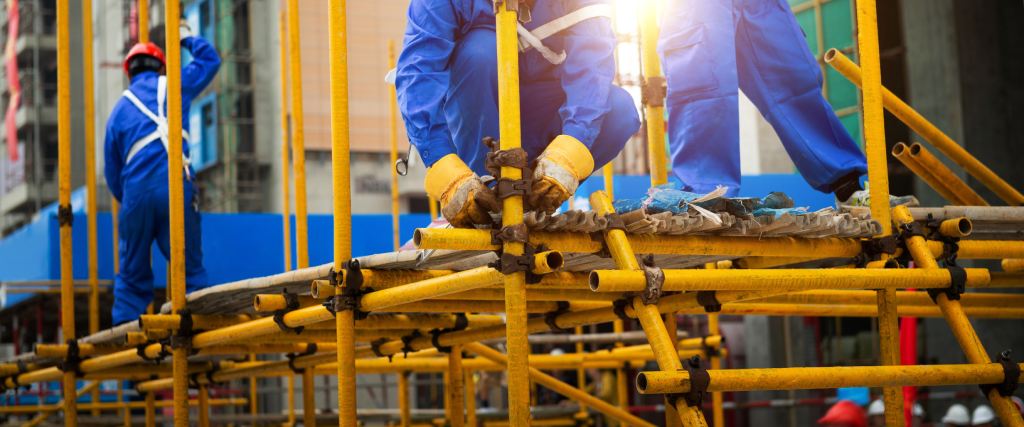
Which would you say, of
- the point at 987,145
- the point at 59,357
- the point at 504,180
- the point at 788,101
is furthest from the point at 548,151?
the point at 987,145

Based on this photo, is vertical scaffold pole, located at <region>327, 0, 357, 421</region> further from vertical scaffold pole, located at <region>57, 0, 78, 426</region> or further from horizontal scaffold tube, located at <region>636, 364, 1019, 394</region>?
vertical scaffold pole, located at <region>57, 0, 78, 426</region>

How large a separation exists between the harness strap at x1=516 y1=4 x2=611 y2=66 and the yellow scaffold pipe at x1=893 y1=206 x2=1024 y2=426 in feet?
4.77

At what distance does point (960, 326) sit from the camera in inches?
212

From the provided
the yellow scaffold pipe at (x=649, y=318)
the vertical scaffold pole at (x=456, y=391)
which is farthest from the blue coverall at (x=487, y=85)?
the vertical scaffold pole at (x=456, y=391)

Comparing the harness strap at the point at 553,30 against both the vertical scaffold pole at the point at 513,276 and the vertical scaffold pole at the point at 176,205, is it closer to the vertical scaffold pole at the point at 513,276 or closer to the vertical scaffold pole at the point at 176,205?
the vertical scaffold pole at the point at 513,276

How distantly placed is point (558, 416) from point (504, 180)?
28.2 feet

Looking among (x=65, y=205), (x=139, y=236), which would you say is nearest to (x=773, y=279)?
(x=65, y=205)

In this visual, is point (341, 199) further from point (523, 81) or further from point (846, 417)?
point (846, 417)

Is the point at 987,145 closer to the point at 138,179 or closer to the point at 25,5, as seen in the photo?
the point at 138,179

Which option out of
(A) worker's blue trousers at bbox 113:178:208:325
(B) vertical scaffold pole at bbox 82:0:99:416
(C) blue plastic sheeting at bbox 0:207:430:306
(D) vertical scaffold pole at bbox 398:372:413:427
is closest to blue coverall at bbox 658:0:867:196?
(D) vertical scaffold pole at bbox 398:372:413:427

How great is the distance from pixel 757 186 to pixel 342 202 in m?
10.2

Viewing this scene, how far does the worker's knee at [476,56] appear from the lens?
5773mm

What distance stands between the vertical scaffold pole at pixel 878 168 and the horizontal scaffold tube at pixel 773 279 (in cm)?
24

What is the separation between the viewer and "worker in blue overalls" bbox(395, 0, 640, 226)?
5430mm
